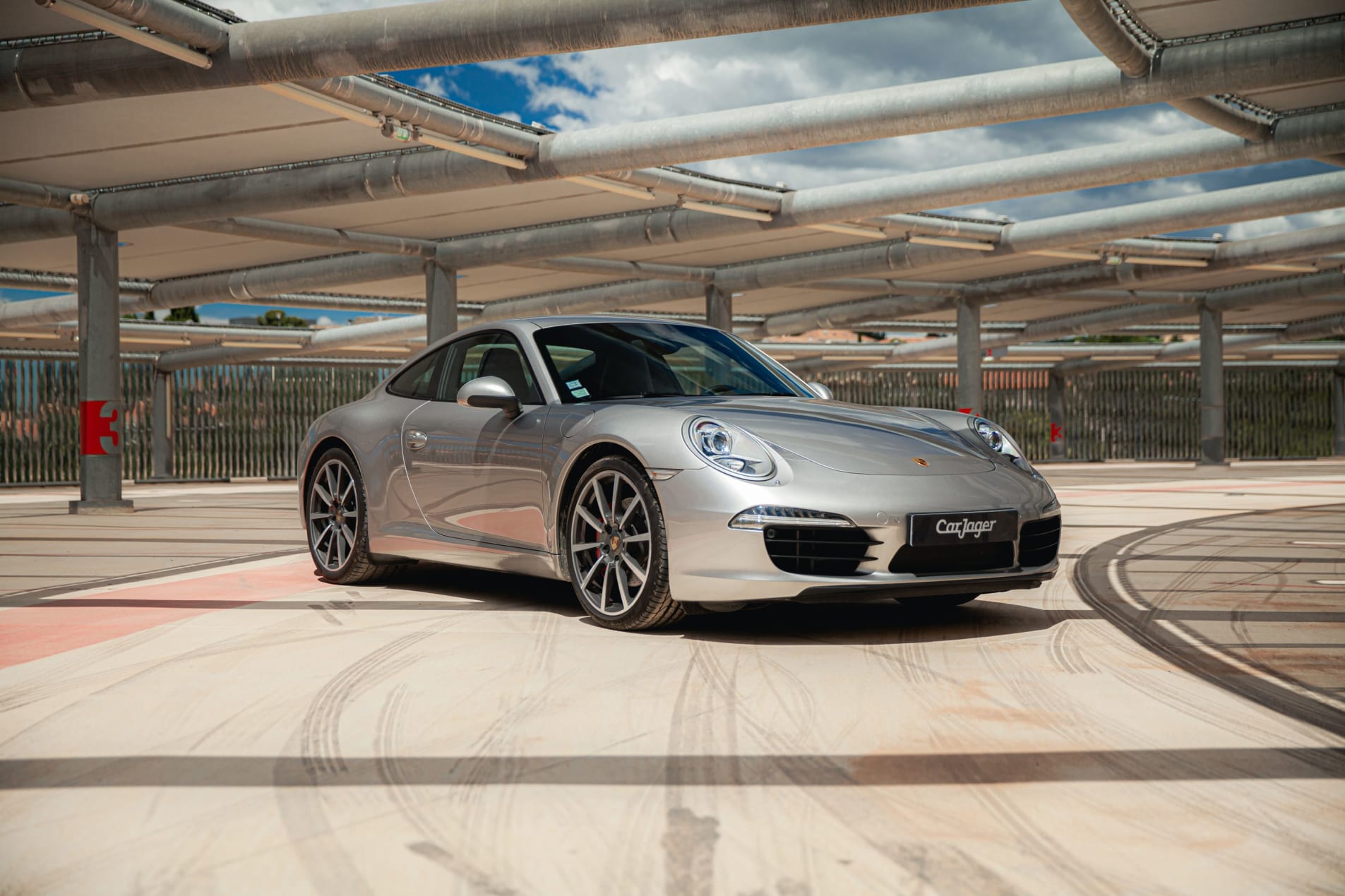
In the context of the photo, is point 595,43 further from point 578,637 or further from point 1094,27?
point 578,637

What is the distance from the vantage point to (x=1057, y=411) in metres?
39.1

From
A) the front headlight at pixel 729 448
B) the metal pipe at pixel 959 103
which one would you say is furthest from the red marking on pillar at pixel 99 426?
the front headlight at pixel 729 448

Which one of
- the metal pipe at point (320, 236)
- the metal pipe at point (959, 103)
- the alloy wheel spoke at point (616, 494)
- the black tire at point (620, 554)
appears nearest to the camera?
the black tire at point (620, 554)

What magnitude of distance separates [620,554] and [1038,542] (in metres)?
1.76

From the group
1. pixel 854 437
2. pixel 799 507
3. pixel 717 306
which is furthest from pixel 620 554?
pixel 717 306

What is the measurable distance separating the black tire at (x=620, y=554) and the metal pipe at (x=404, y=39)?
430 centimetres

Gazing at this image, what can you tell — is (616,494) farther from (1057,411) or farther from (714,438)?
(1057,411)

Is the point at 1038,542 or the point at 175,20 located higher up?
the point at 175,20

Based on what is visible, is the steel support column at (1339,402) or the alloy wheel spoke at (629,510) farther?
the steel support column at (1339,402)

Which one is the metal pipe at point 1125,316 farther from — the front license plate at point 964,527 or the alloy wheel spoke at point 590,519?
the alloy wheel spoke at point 590,519

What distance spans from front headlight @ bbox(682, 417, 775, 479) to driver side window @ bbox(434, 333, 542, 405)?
1.22 metres

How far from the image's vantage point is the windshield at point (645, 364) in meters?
6.07

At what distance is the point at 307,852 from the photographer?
2.58 metres

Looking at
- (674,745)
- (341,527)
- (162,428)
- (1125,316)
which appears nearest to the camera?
(674,745)
